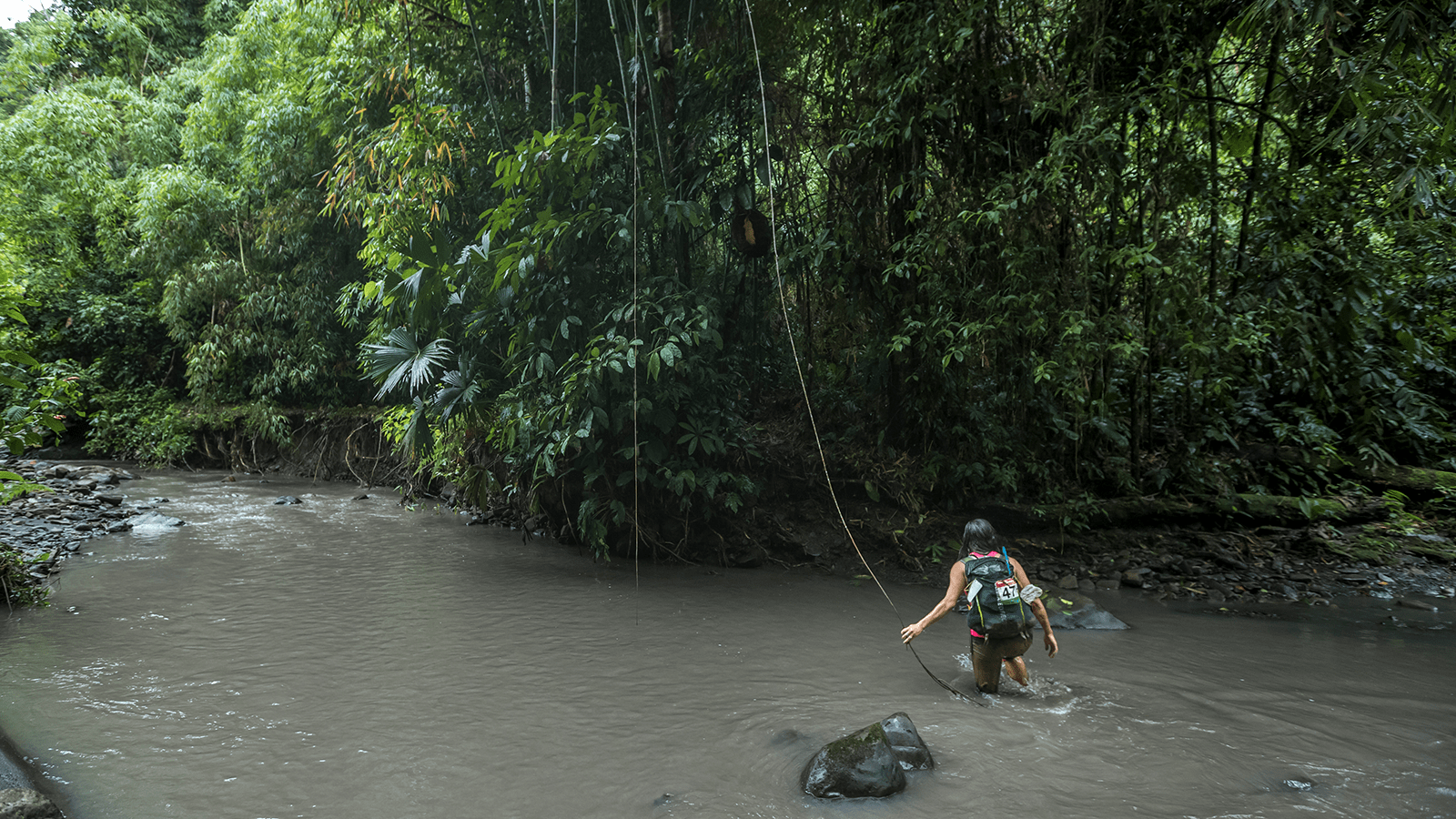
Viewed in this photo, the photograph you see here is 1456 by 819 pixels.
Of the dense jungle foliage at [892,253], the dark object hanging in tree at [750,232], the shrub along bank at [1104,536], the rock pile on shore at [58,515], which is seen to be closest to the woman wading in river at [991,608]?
the dense jungle foliage at [892,253]

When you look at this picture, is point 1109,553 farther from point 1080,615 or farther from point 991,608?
point 991,608

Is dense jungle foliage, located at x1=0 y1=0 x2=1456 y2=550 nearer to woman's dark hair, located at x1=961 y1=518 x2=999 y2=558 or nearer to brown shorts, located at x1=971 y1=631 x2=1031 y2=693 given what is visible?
woman's dark hair, located at x1=961 y1=518 x2=999 y2=558

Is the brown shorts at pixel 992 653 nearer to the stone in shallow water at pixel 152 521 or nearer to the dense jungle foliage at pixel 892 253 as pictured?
the dense jungle foliage at pixel 892 253

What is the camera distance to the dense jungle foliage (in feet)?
19.4

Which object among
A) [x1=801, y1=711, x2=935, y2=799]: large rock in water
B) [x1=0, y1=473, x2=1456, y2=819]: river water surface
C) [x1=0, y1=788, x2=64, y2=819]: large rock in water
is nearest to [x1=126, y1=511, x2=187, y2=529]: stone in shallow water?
[x1=0, y1=473, x2=1456, y2=819]: river water surface

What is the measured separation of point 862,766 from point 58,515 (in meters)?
10.3

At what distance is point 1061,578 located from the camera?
21.6 ft

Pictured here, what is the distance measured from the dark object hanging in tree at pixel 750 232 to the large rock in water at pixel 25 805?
537 centimetres

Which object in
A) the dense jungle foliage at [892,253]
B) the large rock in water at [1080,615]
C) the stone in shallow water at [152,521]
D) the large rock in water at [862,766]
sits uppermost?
the dense jungle foliage at [892,253]

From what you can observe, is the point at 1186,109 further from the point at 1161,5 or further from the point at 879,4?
the point at 879,4

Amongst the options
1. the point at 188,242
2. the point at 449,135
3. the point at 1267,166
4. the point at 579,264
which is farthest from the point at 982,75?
the point at 188,242

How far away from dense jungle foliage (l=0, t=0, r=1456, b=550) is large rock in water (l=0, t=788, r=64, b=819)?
277 centimetres

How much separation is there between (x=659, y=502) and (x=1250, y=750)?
4.81 meters

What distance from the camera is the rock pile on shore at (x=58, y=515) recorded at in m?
7.54
